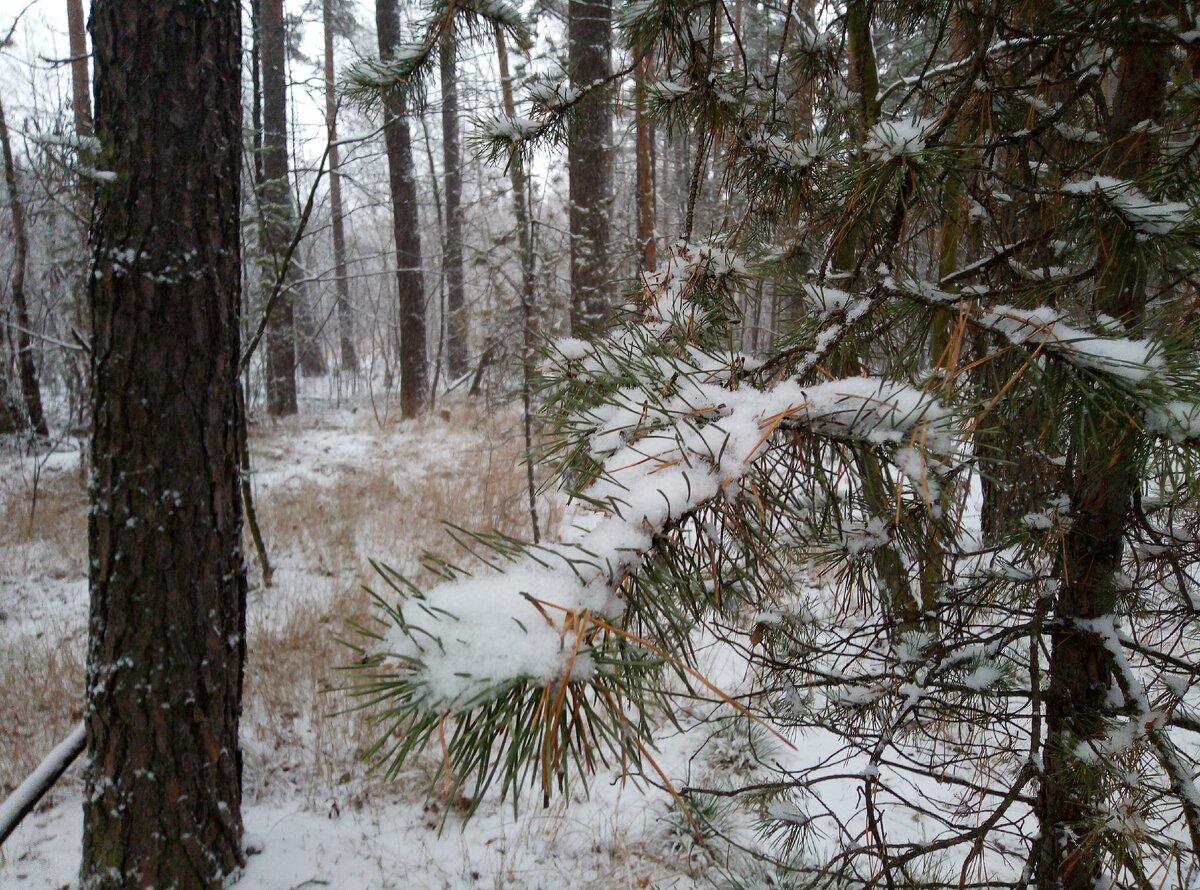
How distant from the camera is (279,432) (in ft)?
30.5

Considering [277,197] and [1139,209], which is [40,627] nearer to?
[1139,209]

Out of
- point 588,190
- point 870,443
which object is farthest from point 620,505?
point 588,190

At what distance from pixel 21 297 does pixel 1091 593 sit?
8580mm

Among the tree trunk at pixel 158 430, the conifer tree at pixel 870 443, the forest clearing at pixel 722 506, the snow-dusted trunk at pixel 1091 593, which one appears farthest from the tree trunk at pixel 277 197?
the snow-dusted trunk at pixel 1091 593

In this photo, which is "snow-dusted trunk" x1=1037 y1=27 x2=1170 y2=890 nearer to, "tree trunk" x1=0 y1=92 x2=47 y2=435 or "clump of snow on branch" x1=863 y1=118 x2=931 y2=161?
"clump of snow on branch" x1=863 y1=118 x2=931 y2=161

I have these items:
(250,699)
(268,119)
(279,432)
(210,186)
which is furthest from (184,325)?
(268,119)

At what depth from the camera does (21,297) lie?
648 cm

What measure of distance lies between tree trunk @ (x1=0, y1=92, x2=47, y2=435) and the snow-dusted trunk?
727 centimetres

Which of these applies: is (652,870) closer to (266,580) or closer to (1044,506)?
(1044,506)

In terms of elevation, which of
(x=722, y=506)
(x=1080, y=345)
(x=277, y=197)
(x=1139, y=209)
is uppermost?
(x=277, y=197)

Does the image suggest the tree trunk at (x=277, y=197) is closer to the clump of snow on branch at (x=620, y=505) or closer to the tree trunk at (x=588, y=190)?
the tree trunk at (x=588, y=190)

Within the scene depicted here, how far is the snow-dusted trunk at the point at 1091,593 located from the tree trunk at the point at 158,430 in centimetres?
223

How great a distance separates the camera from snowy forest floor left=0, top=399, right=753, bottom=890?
253 cm

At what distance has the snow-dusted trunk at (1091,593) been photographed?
4.25 ft
